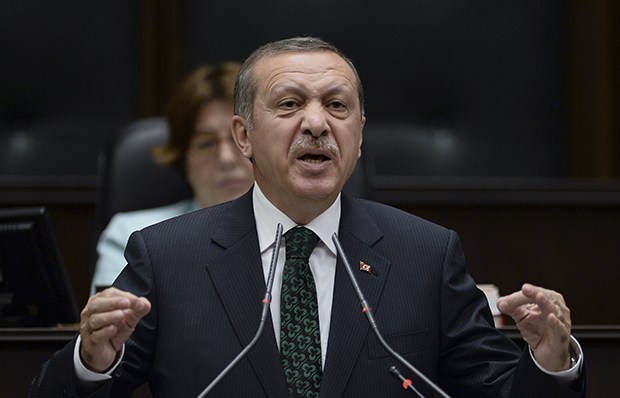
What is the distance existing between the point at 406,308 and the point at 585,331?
0.38 meters

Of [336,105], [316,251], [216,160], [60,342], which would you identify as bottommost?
[60,342]

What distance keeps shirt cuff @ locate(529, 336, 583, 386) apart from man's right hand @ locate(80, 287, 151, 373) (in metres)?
0.51

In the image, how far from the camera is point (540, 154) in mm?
2854

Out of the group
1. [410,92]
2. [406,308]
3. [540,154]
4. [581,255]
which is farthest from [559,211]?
[406,308]

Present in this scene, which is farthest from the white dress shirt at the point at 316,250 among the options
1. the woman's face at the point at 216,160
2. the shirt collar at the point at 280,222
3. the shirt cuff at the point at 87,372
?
the woman's face at the point at 216,160

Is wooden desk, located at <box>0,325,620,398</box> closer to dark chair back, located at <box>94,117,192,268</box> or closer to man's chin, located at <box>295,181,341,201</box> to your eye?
man's chin, located at <box>295,181,341,201</box>

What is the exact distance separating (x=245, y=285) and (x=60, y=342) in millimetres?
399

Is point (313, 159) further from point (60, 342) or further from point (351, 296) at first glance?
point (60, 342)

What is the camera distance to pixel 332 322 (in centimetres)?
101

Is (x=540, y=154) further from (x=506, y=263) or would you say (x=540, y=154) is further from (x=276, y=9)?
(x=276, y=9)

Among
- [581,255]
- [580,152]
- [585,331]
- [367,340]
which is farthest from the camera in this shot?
[580,152]

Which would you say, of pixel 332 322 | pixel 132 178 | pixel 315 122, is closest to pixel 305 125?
pixel 315 122

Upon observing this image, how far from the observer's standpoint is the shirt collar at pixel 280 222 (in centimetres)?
110

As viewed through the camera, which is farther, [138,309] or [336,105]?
[336,105]
